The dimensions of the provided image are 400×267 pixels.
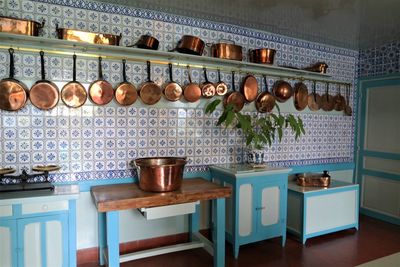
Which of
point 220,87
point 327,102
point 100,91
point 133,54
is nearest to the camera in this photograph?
point 100,91

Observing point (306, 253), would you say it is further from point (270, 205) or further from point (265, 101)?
point (265, 101)

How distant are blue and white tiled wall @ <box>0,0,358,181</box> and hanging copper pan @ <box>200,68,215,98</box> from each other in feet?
0.26

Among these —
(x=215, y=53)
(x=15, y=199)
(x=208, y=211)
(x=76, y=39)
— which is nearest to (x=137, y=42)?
(x=76, y=39)

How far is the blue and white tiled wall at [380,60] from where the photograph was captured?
363 cm

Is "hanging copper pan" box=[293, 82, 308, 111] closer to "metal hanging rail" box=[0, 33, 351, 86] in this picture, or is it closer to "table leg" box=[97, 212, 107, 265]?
"metal hanging rail" box=[0, 33, 351, 86]

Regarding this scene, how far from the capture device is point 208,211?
310 centimetres

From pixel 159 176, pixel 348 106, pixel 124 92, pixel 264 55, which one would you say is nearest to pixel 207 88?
pixel 264 55

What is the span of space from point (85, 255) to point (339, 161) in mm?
3322

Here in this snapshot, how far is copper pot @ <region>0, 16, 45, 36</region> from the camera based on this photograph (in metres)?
2.07

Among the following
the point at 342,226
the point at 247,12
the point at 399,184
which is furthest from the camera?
the point at 399,184

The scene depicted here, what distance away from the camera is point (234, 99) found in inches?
122

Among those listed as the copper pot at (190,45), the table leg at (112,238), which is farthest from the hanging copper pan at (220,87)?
the table leg at (112,238)

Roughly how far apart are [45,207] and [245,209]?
1.67 metres

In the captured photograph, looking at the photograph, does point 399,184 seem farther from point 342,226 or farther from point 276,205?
point 276,205
